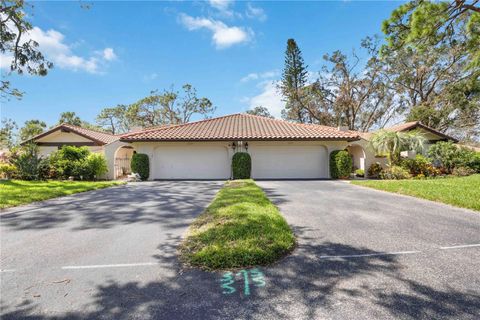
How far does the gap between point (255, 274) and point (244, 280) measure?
182 millimetres

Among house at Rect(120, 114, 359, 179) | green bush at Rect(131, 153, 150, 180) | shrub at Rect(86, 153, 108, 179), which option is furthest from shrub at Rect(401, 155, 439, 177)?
shrub at Rect(86, 153, 108, 179)

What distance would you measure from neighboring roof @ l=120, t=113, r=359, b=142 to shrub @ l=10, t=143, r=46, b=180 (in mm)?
4432

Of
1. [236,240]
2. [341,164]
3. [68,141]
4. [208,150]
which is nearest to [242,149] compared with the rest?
[208,150]

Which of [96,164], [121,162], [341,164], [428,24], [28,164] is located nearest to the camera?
[428,24]

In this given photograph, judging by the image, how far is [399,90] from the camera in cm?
2581

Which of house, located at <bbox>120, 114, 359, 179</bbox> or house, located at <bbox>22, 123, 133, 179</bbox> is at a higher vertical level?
house, located at <bbox>22, 123, 133, 179</bbox>

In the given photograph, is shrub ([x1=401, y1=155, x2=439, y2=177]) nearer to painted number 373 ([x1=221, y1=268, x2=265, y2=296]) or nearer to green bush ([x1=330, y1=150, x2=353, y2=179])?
green bush ([x1=330, y1=150, x2=353, y2=179])

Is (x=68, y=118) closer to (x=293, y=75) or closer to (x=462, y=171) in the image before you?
(x=293, y=75)

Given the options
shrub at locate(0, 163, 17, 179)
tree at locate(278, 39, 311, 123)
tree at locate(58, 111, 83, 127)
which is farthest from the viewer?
tree at locate(58, 111, 83, 127)

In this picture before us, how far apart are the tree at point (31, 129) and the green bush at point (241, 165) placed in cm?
3466

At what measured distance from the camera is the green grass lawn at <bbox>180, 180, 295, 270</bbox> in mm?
3012

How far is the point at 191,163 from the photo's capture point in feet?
48.9

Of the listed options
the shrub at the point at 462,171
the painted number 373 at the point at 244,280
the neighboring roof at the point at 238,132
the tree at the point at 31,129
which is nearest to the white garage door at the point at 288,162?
the neighboring roof at the point at 238,132

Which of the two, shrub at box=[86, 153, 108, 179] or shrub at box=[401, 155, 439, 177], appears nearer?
shrub at box=[401, 155, 439, 177]
